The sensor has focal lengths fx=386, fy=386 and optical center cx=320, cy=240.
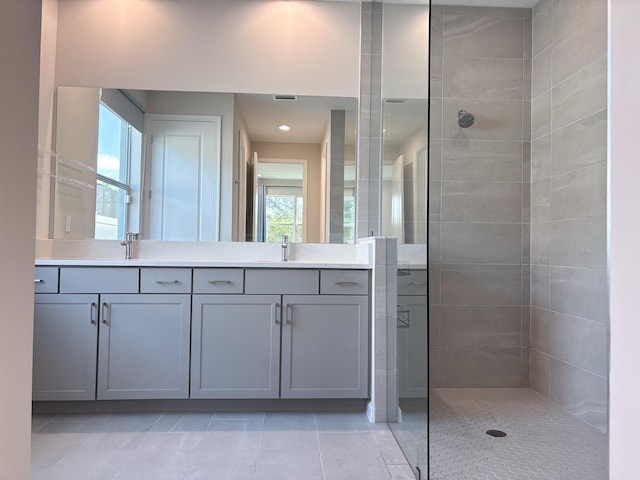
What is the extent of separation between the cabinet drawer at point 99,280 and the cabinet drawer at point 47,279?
0.03 meters

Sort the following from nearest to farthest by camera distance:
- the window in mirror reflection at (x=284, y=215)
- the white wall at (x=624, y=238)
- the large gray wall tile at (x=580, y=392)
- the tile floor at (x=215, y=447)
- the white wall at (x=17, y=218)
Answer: the white wall at (x=17, y=218) → the white wall at (x=624, y=238) → the tile floor at (x=215, y=447) → the large gray wall tile at (x=580, y=392) → the window in mirror reflection at (x=284, y=215)

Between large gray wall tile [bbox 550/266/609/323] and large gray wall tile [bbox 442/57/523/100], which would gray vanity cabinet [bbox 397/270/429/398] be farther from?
large gray wall tile [bbox 442/57/523/100]

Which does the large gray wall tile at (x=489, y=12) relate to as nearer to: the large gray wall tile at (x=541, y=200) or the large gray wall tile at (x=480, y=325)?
the large gray wall tile at (x=541, y=200)

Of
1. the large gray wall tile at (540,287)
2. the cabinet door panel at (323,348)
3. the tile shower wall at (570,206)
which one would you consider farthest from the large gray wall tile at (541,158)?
the cabinet door panel at (323,348)

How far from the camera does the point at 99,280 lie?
2.21 meters

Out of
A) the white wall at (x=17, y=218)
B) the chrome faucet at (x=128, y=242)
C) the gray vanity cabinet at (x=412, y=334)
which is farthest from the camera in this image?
the chrome faucet at (x=128, y=242)

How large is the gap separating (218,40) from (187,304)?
183 cm

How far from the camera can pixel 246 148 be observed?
275cm

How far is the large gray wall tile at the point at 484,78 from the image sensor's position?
272 cm

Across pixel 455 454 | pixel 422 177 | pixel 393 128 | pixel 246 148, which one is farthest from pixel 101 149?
pixel 455 454

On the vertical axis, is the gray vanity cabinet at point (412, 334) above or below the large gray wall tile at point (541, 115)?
below

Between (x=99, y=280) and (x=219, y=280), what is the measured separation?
68cm

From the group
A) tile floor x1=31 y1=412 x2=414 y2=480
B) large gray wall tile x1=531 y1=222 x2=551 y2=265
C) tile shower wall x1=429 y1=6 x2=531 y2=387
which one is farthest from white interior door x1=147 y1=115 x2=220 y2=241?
large gray wall tile x1=531 y1=222 x2=551 y2=265

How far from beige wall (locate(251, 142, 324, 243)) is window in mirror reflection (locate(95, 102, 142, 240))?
885 mm
